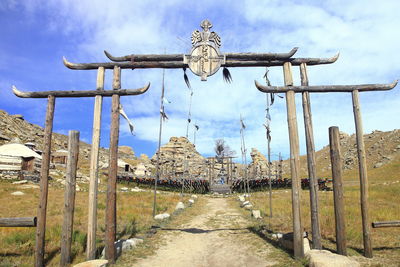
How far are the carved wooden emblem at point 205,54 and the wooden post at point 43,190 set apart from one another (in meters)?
3.41

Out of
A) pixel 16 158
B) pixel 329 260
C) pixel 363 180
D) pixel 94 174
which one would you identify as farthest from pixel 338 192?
pixel 16 158

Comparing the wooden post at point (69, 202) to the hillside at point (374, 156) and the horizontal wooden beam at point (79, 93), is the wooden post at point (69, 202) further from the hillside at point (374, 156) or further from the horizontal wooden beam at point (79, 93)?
the hillside at point (374, 156)

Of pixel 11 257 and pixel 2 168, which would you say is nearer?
pixel 11 257

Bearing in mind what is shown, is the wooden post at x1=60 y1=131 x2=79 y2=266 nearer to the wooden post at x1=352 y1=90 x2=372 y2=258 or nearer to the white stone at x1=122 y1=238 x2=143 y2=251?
the white stone at x1=122 y1=238 x2=143 y2=251

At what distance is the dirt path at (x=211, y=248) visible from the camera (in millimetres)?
5887

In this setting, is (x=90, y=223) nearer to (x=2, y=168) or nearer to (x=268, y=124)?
(x=268, y=124)

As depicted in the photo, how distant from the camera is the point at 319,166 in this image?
198ft

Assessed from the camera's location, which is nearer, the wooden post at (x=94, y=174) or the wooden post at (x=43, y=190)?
the wooden post at (x=43, y=190)

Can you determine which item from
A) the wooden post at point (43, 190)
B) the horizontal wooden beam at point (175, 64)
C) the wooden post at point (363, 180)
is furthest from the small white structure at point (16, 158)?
the wooden post at point (363, 180)

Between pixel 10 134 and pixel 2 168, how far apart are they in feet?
85.3

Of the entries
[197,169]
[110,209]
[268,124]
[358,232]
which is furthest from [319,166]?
[110,209]

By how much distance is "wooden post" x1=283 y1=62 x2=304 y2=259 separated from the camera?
5.83m

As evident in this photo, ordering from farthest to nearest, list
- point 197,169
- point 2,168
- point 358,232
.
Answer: point 197,169, point 2,168, point 358,232

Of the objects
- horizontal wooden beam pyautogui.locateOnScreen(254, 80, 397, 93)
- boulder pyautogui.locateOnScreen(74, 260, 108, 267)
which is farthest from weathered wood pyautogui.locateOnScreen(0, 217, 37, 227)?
horizontal wooden beam pyautogui.locateOnScreen(254, 80, 397, 93)
